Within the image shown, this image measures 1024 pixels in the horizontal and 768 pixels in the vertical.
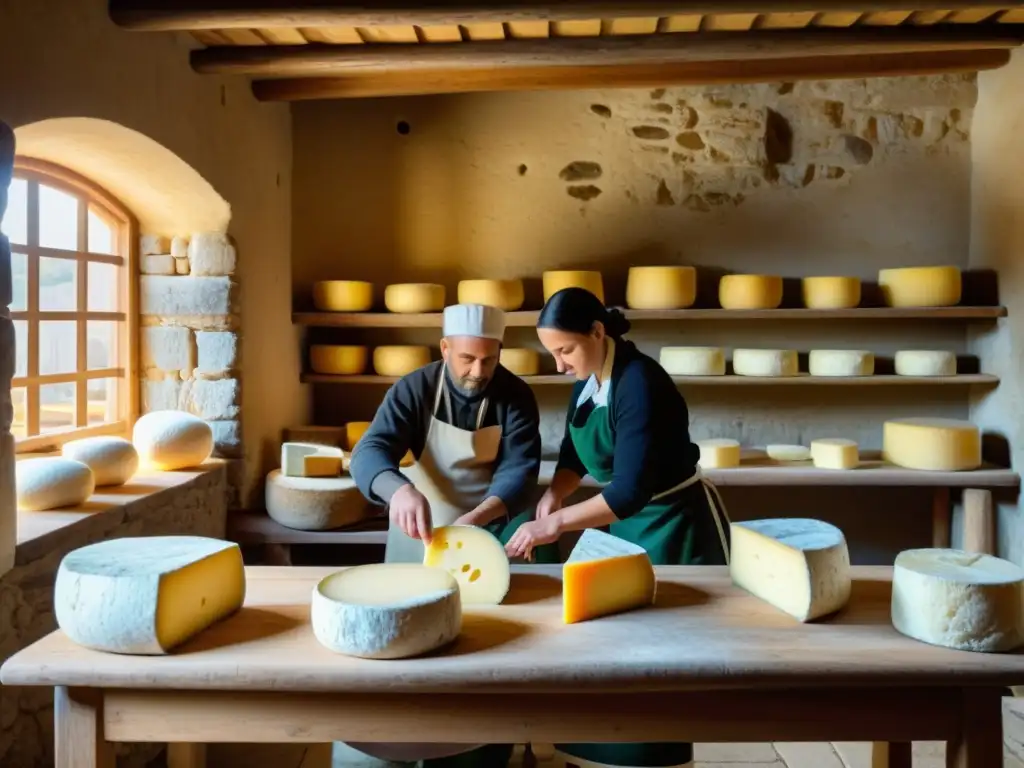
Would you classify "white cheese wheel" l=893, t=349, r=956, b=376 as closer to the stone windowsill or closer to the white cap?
the white cap

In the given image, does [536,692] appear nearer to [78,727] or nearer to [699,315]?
[78,727]

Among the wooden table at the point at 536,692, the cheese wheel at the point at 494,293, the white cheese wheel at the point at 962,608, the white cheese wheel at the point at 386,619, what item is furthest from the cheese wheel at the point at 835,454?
the white cheese wheel at the point at 386,619

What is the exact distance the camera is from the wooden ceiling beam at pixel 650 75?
3756 millimetres

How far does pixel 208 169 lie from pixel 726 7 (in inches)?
78.1

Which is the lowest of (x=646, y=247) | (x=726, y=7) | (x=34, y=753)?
(x=34, y=753)

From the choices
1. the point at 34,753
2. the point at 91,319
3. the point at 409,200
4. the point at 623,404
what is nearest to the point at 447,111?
the point at 409,200

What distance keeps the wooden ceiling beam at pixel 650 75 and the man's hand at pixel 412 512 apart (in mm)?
2441

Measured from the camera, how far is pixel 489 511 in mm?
2172

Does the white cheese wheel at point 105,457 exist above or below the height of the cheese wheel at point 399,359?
below

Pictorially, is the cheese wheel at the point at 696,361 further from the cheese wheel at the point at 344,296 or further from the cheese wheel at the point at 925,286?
the cheese wheel at the point at 344,296

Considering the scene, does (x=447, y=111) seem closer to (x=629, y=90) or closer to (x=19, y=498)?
(x=629, y=90)

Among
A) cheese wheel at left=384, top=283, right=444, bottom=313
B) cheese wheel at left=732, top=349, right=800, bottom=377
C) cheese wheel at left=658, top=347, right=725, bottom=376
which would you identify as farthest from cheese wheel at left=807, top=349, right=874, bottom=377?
cheese wheel at left=384, top=283, right=444, bottom=313

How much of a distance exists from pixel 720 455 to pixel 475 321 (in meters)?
1.97

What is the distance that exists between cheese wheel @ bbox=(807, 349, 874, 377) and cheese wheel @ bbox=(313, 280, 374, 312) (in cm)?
224
